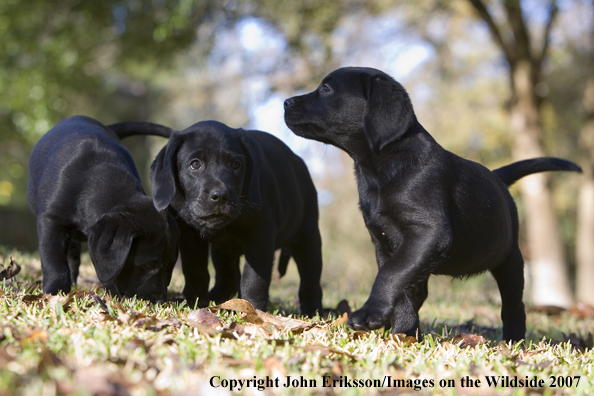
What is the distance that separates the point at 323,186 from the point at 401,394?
17848mm

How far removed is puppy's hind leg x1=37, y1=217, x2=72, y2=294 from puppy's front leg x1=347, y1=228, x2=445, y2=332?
2.06 m

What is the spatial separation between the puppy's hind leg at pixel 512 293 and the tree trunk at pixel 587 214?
975 cm

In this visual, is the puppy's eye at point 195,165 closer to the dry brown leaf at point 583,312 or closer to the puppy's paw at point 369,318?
the puppy's paw at point 369,318

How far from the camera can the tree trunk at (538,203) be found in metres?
12.0

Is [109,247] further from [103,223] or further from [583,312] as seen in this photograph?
[583,312]

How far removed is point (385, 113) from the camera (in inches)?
143

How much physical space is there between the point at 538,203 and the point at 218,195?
9.76m

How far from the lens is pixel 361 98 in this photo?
3.84 metres

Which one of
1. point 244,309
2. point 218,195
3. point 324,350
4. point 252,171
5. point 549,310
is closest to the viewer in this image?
point 324,350

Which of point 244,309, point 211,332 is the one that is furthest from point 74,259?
point 211,332

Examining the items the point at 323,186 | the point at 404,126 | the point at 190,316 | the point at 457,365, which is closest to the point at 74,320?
the point at 190,316

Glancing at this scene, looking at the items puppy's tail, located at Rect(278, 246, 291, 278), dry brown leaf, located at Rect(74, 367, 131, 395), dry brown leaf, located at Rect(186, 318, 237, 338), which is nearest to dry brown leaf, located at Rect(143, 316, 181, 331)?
dry brown leaf, located at Rect(186, 318, 237, 338)

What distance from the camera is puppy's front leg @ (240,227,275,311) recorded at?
13.5ft

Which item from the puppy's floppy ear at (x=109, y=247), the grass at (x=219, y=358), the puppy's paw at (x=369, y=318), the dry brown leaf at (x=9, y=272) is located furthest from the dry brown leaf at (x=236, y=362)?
the dry brown leaf at (x=9, y=272)
